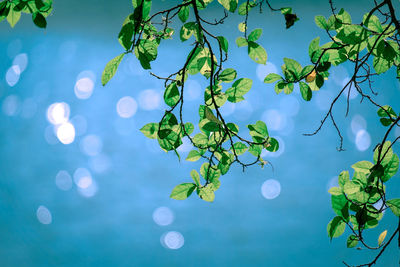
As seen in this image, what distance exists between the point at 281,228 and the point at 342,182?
3246 mm

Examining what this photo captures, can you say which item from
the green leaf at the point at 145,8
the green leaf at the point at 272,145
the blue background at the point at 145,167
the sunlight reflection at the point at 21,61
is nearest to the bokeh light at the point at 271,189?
the blue background at the point at 145,167

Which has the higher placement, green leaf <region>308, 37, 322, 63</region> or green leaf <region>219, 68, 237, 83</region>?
green leaf <region>308, 37, 322, 63</region>

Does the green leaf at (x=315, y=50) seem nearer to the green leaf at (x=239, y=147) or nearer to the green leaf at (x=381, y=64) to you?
the green leaf at (x=381, y=64)

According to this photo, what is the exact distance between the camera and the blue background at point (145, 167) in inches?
146

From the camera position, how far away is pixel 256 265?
12.0 ft

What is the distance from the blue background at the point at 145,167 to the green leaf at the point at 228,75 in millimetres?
3015

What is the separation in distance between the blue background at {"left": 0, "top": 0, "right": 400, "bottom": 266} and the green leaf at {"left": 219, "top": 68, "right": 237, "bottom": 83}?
3.02 metres

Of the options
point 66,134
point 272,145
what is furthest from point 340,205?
point 66,134

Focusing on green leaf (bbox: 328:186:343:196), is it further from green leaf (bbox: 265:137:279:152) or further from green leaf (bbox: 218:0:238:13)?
green leaf (bbox: 218:0:238:13)

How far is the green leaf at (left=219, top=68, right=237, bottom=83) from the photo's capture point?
0.75 metres

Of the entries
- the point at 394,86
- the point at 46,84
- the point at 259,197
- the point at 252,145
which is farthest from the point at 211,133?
the point at 46,84

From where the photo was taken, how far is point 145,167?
391 cm

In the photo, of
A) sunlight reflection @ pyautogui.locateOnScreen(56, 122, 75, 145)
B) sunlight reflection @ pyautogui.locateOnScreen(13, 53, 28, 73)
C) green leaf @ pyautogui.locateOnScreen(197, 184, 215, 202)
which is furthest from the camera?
sunlight reflection @ pyautogui.locateOnScreen(13, 53, 28, 73)

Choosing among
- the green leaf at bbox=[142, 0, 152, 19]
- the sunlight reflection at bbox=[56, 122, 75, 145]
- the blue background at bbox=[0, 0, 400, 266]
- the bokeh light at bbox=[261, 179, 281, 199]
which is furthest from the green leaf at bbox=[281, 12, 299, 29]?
the sunlight reflection at bbox=[56, 122, 75, 145]
